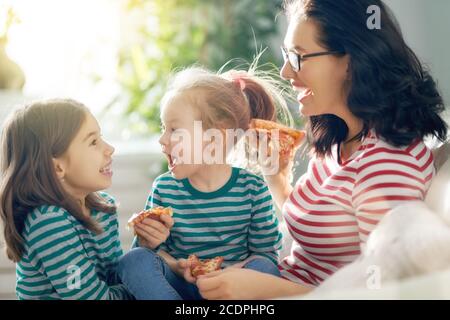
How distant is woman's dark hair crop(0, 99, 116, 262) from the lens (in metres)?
1.09

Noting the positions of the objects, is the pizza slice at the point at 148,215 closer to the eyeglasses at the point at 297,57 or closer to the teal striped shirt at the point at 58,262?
the teal striped shirt at the point at 58,262

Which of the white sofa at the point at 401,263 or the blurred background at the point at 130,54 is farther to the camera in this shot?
the blurred background at the point at 130,54

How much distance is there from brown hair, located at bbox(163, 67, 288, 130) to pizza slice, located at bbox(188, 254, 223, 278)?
25 cm

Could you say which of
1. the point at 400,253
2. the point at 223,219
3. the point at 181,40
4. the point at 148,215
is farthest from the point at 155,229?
the point at 181,40

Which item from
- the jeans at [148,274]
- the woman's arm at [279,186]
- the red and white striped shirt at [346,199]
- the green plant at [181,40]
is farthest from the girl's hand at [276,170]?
Result: the green plant at [181,40]

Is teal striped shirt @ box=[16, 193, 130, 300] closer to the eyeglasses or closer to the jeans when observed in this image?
the jeans

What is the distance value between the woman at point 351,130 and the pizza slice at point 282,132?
9cm

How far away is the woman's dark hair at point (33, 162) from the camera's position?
109 centimetres

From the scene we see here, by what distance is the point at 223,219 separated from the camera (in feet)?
4.06

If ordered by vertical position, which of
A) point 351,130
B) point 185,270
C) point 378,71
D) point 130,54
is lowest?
point 185,270

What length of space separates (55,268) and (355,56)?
0.57 meters

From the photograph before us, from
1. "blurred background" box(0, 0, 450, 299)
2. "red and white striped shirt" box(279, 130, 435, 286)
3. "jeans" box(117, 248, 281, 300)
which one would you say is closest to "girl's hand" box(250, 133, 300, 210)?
"red and white striped shirt" box(279, 130, 435, 286)

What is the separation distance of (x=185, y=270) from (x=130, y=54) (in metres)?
1.65

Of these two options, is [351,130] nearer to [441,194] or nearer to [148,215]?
[441,194]
